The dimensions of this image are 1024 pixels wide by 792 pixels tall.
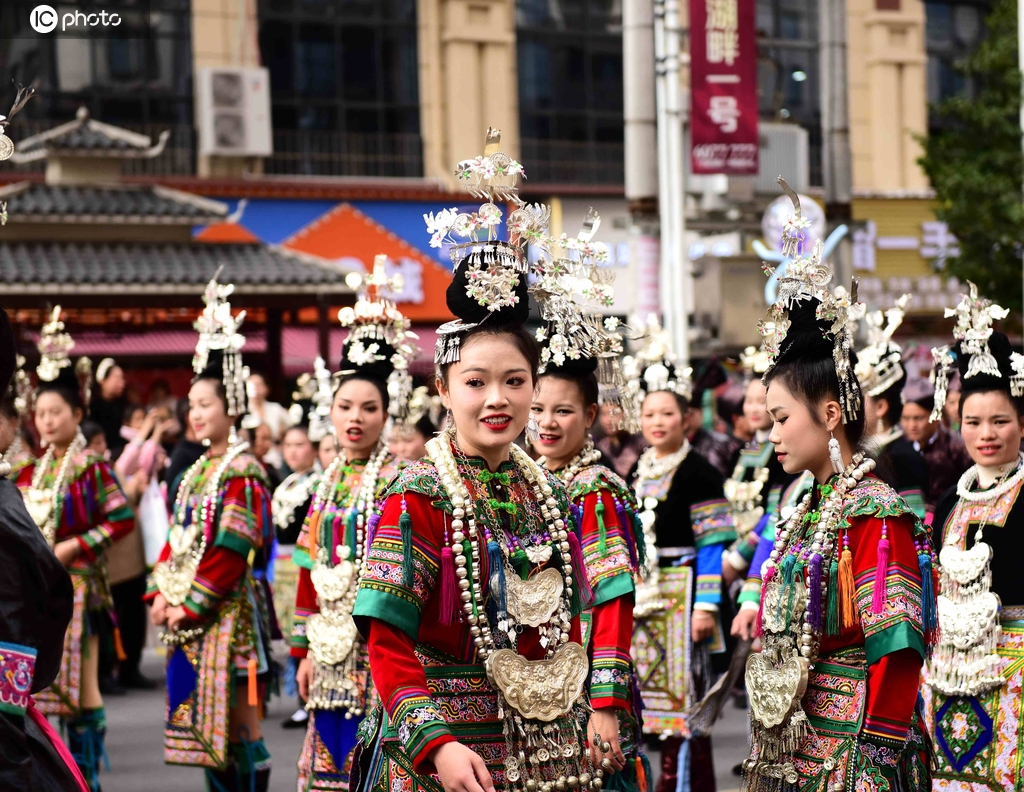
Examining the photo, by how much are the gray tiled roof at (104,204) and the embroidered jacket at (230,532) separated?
33.9 ft

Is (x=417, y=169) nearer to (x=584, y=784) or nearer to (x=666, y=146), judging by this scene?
(x=666, y=146)

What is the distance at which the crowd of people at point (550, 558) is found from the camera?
349 centimetres

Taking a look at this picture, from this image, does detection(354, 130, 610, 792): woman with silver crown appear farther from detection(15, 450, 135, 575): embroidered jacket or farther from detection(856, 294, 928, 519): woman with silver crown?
detection(15, 450, 135, 575): embroidered jacket

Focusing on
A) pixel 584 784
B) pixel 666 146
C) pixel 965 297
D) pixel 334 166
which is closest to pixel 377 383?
pixel 965 297

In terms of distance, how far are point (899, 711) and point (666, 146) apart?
39.3ft

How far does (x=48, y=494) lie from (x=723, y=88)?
9539 mm

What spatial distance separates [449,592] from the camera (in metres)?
3.48

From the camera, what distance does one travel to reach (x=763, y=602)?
4070 mm

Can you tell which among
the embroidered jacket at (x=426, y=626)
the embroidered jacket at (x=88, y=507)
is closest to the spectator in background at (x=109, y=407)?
the embroidered jacket at (x=88, y=507)

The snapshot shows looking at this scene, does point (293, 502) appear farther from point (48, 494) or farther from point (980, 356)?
point (980, 356)

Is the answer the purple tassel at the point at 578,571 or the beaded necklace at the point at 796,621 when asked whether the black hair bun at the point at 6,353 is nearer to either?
the purple tassel at the point at 578,571

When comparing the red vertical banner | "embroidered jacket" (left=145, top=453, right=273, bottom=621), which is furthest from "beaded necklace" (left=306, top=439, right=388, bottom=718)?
the red vertical banner

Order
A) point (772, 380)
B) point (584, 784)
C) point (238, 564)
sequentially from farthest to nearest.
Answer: point (238, 564) < point (772, 380) < point (584, 784)

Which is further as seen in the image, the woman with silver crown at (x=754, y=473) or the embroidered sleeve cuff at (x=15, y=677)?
the woman with silver crown at (x=754, y=473)
